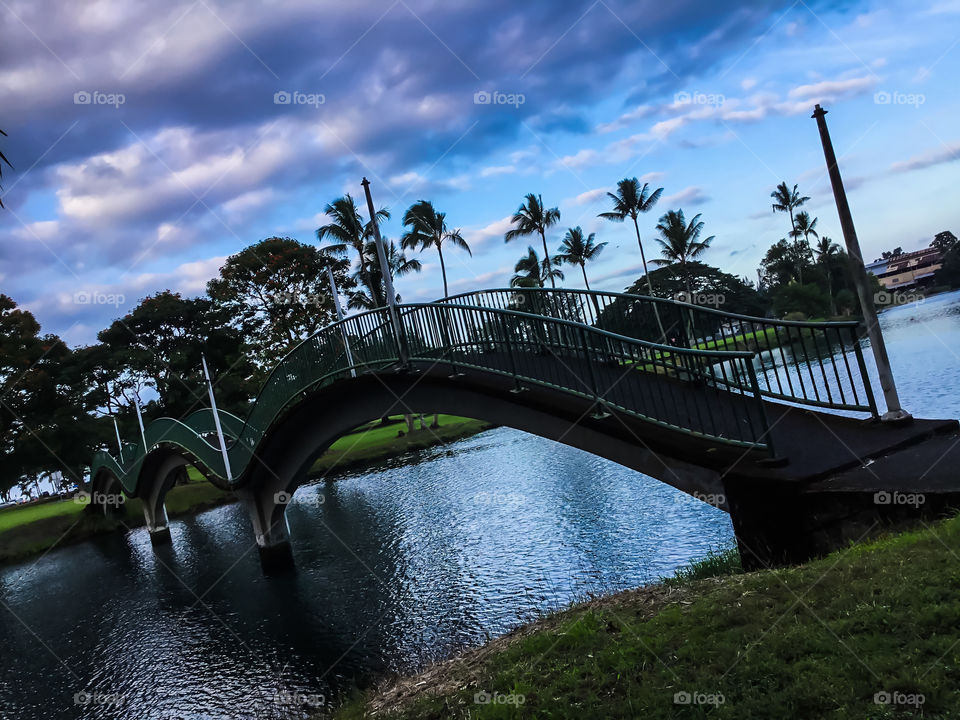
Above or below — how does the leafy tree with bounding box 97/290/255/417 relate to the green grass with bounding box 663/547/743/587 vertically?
above

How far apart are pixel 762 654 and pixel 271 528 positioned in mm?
17447

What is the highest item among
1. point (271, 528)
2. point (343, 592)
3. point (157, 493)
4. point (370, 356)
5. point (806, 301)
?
point (806, 301)

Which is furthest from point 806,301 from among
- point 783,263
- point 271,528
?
point 271,528

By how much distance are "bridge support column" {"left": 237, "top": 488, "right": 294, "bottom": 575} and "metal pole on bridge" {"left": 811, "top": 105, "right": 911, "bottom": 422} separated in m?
15.3

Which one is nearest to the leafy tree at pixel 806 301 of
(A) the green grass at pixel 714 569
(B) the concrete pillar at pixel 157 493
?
(B) the concrete pillar at pixel 157 493

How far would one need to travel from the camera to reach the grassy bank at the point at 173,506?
3297cm

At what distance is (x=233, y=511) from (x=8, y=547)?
1064 cm

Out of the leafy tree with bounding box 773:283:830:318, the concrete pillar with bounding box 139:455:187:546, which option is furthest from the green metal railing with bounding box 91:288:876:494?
the leafy tree with bounding box 773:283:830:318

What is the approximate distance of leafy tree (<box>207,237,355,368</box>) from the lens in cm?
4319

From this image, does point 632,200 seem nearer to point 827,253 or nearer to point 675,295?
point 675,295

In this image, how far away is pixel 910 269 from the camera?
126 m

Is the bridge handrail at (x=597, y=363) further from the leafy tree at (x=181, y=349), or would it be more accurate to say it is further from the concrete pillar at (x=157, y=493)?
the leafy tree at (x=181, y=349)

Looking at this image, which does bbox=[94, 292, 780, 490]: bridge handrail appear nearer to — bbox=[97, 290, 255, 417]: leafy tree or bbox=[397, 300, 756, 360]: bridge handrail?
bbox=[397, 300, 756, 360]: bridge handrail

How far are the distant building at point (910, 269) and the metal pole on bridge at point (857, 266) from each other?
115 meters
